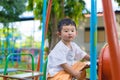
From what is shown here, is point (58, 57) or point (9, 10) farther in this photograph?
point (9, 10)

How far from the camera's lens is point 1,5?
50.8 ft

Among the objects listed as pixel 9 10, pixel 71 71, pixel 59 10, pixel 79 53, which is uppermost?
pixel 9 10

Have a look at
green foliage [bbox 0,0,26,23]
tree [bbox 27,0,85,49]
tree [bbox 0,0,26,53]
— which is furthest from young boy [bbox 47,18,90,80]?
green foliage [bbox 0,0,26,23]

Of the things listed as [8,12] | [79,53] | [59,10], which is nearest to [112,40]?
[79,53]

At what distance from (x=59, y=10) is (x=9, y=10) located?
7.58m

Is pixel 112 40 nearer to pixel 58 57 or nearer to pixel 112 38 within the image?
pixel 112 38

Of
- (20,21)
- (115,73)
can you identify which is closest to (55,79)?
(115,73)

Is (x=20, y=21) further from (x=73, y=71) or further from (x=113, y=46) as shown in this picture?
(x=113, y=46)

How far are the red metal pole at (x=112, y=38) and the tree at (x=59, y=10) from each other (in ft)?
25.2

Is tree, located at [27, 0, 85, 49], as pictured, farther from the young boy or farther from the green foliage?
the young boy

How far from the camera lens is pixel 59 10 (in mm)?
8789

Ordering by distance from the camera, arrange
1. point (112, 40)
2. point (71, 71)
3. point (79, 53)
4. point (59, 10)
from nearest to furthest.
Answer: point (112, 40) → point (71, 71) → point (79, 53) → point (59, 10)

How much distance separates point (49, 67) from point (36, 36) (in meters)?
13.4

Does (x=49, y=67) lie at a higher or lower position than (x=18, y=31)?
lower
